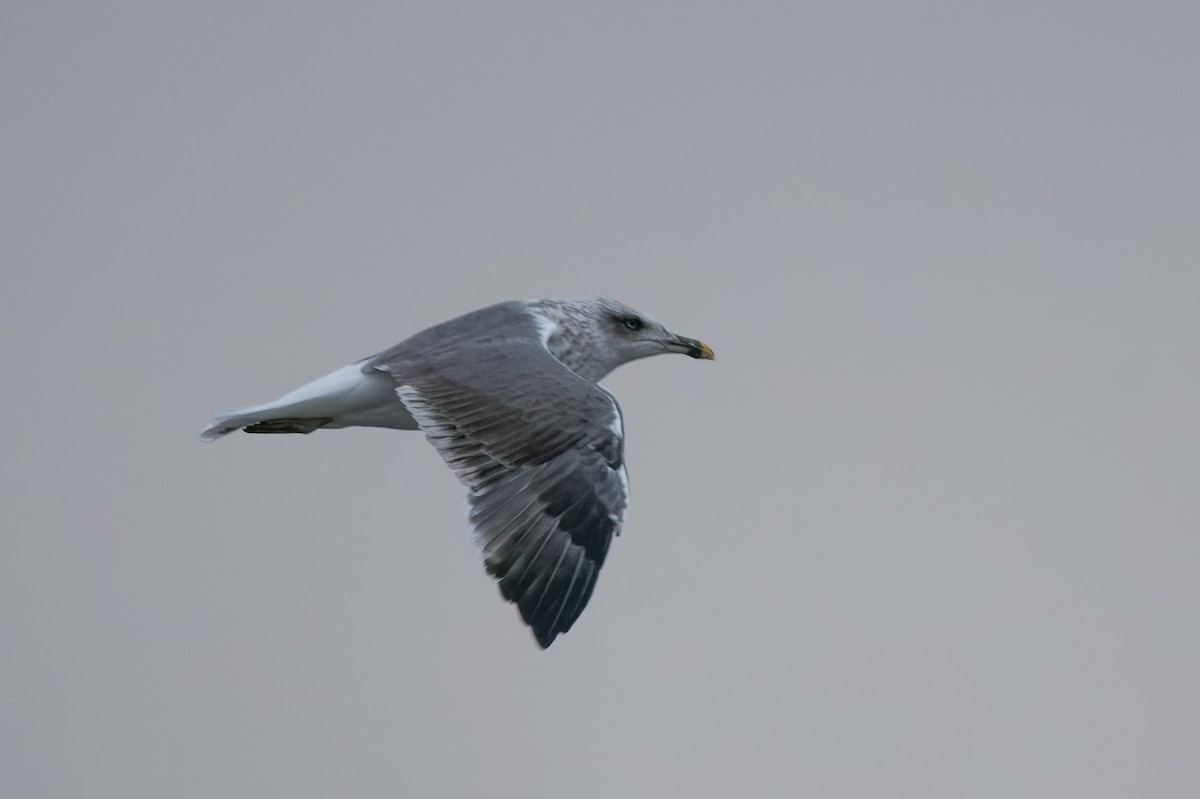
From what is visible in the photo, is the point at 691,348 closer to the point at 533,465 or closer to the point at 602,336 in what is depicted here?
the point at 602,336

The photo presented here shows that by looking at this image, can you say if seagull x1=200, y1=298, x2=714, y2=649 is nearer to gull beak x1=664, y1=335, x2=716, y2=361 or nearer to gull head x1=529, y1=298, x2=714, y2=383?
gull head x1=529, y1=298, x2=714, y2=383

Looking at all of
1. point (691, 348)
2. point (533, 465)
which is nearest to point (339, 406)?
point (533, 465)

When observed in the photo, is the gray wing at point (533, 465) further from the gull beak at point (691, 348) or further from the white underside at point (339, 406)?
the gull beak at point (691, 348)

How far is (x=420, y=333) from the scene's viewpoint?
27.4 feet

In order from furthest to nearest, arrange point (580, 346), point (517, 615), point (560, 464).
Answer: point (580, 346) → point (560, 464) → point (517, 615)

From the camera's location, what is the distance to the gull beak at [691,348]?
9.31 m

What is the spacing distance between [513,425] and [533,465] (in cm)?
23

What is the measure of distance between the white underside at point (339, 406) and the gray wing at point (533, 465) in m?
0.39

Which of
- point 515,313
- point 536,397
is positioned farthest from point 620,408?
point 515,313

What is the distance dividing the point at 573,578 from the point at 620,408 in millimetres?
905

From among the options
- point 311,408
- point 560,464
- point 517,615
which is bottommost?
point 517,615

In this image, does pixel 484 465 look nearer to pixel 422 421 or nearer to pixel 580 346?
pixel 422 421

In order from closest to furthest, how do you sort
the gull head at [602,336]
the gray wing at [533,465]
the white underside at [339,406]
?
the gray wing at [533,465] → the white underside at [339,406] → the gull head at [602,336]

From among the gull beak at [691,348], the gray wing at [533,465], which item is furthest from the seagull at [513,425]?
the gull beak at [691,348]
